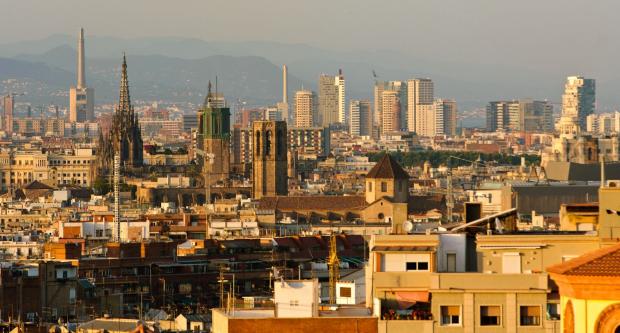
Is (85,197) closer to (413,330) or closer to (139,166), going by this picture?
(139,166)

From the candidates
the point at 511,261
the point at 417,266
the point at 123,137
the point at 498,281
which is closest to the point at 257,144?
the point at 123,137

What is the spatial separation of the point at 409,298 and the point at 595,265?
6268mm

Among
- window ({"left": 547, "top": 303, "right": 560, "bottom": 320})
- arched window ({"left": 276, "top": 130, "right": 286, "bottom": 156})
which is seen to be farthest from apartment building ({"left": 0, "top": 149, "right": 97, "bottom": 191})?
window ({"left": 547, "top": 303, "right": 560, "bottom": 320})

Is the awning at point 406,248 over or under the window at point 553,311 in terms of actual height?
over

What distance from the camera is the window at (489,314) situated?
19000mm

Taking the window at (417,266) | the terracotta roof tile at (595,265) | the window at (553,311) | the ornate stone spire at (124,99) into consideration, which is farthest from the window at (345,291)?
the ornate stone spire at (124,99)

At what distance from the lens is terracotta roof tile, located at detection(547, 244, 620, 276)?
13234mm

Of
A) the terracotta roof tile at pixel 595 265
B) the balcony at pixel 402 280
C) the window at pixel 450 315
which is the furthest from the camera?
the balcony at pixel 402 280

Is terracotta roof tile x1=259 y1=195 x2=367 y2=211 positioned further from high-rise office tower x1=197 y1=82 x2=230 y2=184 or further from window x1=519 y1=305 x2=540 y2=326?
window x1=519 y1=305 x2=540 y2=326

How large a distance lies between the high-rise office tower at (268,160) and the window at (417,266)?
11371 cm

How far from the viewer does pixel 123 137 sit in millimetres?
169375

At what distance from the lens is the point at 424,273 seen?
19.8 m

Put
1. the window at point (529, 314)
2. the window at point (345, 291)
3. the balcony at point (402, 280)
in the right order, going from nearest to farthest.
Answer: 1. the window at point (529, 314)
2. the balcony at point (402, 280)
3. the window at point (345, 291)

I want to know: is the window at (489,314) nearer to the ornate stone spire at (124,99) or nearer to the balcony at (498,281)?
the balcony at (498,281)
